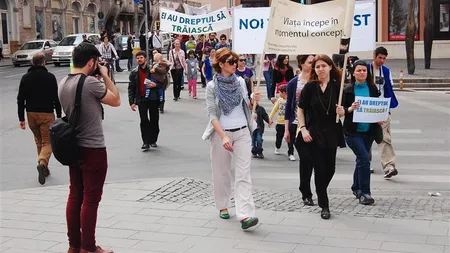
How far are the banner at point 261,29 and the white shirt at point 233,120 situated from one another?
3336 mm

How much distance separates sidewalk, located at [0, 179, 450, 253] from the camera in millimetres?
5777

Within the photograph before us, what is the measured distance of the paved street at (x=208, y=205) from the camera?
234 inches

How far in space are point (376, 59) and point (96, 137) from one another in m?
4.53

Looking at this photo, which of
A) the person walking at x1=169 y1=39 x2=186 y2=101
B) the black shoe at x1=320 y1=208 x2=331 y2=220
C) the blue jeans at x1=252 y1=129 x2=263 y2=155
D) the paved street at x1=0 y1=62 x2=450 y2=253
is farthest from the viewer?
the person walking at x1=169 y1=39 x2=186 y2=101

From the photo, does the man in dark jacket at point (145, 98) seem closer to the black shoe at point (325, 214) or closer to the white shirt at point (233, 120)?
the white shirt at point (233, 120)

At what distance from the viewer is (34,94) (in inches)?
368

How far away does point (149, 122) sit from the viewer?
1158 cm

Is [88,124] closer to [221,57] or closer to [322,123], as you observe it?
[221,57]

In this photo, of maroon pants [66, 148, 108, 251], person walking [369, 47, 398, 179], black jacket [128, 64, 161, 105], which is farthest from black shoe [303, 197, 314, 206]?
black jacket [128, 64, 161, 105]

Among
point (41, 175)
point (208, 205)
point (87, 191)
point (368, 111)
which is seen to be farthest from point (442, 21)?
point (87, 191)

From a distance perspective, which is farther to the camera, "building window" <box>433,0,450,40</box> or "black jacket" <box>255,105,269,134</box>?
"building window" <box>433,0,450,40</box>

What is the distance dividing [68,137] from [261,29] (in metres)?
8.15

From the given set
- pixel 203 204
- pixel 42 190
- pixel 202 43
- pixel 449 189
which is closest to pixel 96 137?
pixel 203 204

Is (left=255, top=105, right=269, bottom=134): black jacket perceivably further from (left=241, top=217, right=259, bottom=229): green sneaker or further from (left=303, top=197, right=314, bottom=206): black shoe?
(left=241, top=217, right=259, bottom=229): green sneaker
